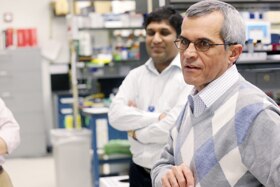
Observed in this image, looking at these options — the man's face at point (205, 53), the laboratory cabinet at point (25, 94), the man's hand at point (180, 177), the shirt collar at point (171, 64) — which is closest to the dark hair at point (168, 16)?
the shirt collar at point (171, 64)

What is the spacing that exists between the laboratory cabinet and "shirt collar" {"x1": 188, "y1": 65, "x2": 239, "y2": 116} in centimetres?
560

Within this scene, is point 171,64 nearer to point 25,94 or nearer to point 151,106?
point 151,106

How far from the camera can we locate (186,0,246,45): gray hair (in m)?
1.34

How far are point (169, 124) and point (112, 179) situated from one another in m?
0.93

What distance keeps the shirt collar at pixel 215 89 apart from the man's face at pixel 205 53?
2 centimetres

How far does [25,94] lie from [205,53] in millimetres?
5709

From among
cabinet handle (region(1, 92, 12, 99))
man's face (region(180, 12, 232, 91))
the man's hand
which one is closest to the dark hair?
man's face (region(180, 12, 232, 91))

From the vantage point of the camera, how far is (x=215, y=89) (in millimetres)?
1354

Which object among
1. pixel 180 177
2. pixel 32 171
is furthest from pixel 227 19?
pixel 32 171

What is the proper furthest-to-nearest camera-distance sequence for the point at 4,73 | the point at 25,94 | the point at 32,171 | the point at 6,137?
the point at 25,94, the point at 4,73, the point at 32,171, the point at 6,137

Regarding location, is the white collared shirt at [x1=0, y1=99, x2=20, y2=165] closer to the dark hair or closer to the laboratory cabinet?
the dark hair

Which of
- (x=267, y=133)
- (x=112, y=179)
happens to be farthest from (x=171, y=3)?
(x=267, y=133)

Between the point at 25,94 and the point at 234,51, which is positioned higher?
the point at 234,51

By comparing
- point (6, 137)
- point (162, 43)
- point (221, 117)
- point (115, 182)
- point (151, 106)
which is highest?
point (162, 43)
